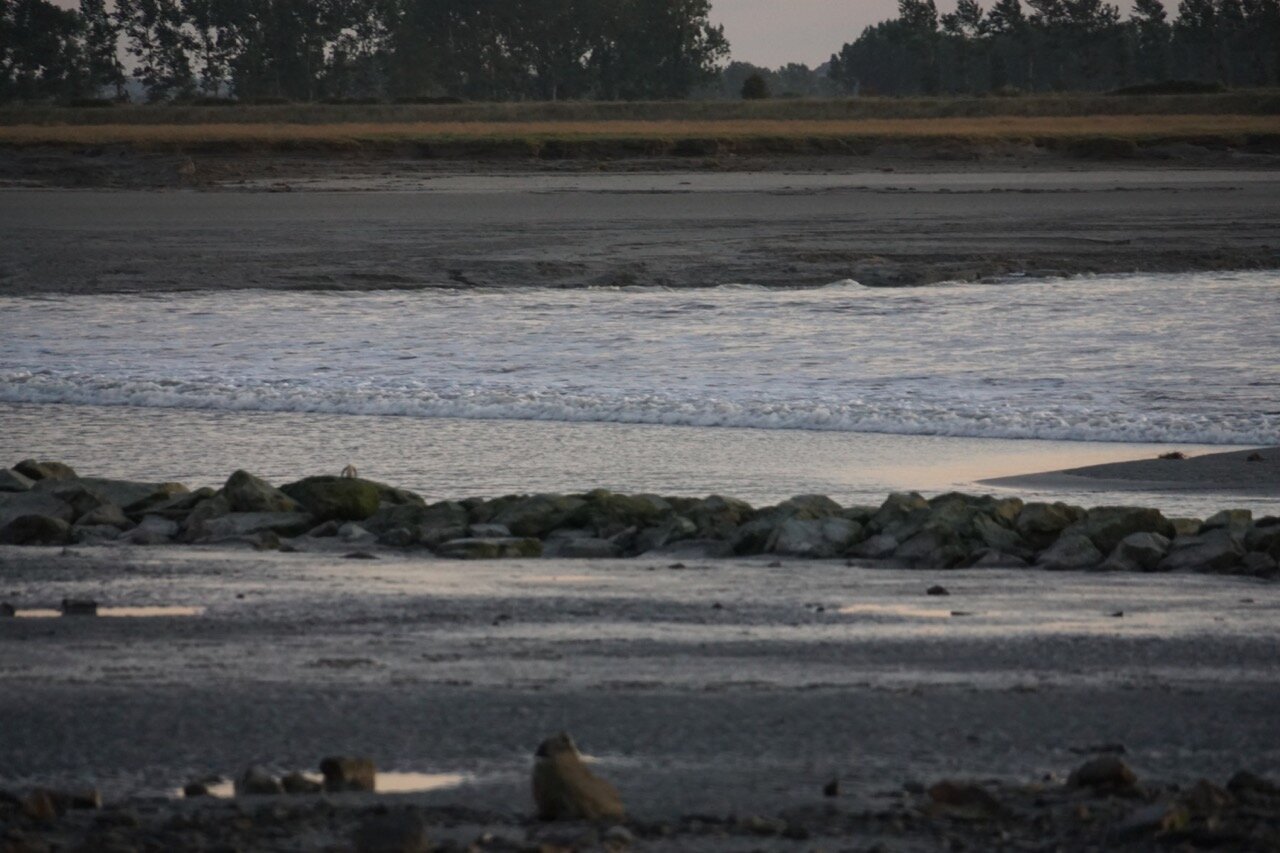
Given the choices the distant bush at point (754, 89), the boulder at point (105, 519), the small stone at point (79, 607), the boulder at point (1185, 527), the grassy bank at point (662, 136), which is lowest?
the boulder at point (1185, 527)

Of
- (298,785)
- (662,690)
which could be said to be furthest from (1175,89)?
(298,785)

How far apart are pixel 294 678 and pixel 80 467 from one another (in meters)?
5.90

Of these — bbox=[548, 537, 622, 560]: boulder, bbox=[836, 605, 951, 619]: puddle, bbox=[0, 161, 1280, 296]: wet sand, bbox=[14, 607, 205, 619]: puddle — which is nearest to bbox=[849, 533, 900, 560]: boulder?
bbox=[548, 537, 622, 560]: boulder

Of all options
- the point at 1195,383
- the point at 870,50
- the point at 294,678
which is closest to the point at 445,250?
the point at 1195,383

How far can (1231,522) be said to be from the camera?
762 cm

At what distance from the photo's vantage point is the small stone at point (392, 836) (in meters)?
3.53

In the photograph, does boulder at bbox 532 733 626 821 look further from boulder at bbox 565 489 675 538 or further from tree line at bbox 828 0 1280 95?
tree line at bbox 828 0 1280 95

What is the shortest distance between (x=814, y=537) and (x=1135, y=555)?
1224 mm

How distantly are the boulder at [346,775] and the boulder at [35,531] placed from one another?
415 centimetres

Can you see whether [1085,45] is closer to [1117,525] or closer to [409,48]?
[409,48]

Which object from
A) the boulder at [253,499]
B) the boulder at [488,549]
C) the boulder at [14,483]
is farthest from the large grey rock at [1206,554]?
the boulder at [14,483]

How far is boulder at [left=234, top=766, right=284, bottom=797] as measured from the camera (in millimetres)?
4098

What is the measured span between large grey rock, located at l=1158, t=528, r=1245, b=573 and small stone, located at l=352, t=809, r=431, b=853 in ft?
14.2

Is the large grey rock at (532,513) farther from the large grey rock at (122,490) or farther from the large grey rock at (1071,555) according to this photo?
the large grey rock at (1071,555)
